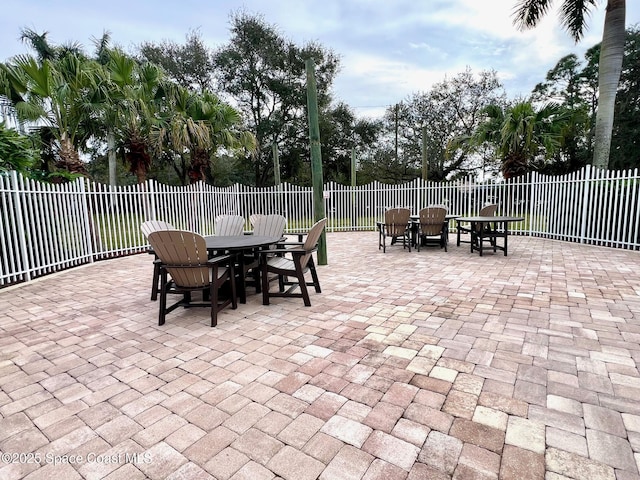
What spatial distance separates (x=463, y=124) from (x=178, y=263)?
75.5 feet

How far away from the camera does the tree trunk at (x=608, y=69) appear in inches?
299

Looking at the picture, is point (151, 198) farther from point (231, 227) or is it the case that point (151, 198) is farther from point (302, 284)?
point (302, 284)

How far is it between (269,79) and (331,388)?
1904 cm

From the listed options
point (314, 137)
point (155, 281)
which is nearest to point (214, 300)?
point (155, 281)

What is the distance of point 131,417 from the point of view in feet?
5.83

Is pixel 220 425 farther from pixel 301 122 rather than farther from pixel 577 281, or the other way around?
pixel 301 122

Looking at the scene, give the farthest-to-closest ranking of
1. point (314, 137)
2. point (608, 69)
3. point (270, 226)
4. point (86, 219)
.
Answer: point (608, 69) < point (86, 219) < point (314, 137) < point (270, 226)

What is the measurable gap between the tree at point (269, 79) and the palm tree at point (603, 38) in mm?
11178

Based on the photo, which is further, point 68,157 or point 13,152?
point 68,157

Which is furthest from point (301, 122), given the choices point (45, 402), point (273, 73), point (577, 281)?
point (45, 402)

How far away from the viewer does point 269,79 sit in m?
18.0

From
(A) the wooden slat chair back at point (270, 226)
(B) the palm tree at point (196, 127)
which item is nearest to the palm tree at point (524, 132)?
(A) the wooden slat chair back at point (270, 226)

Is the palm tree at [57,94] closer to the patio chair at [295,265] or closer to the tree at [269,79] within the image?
the patio chair at [295,265]

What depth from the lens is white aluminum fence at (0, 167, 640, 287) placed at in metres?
5.18
